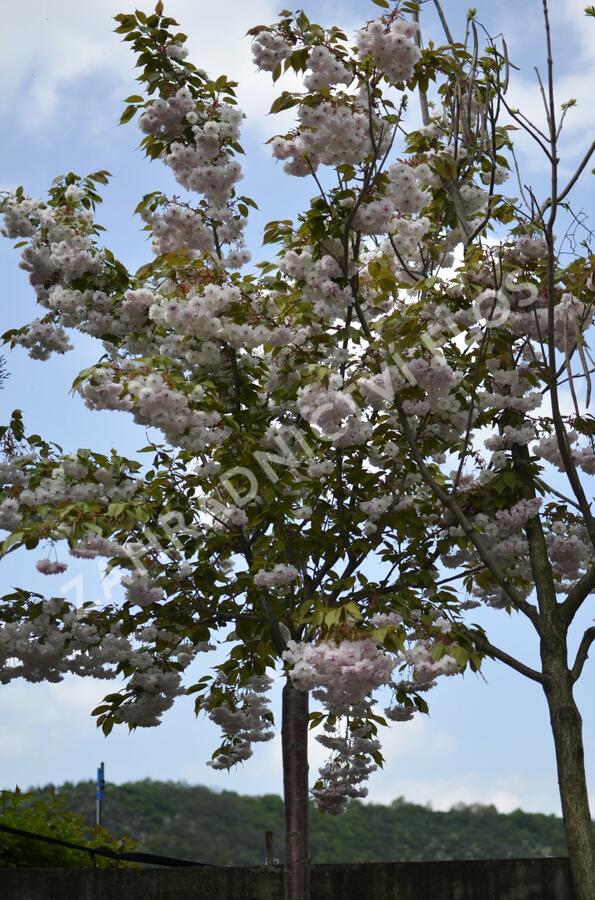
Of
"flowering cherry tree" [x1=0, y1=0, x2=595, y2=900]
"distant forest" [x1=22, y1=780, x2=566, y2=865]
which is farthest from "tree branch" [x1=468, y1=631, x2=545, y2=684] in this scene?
"distant forest" [x1=22, y1=780, x2=566, y2=865]

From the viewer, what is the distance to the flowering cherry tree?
21.7 feet

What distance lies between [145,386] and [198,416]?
398 millimetres

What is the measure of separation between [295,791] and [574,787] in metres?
2.14

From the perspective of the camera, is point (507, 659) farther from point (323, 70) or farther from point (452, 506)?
point (323, 70)

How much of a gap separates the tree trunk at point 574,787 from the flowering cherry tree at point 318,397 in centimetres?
2

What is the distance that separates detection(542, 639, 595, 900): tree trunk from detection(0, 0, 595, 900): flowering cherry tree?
2cm

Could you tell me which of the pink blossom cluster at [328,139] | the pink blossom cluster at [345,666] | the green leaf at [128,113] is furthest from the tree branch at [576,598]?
the green leaf at [128,113]

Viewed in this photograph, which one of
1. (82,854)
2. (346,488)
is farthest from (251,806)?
(346,488)

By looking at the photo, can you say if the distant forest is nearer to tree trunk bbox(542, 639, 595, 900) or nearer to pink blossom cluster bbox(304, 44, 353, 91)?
tree trunk bbox(542, 639, 595, 900)

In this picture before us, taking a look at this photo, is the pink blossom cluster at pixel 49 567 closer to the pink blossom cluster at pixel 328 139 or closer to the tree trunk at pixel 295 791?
the tree trunk at pixel 295 791

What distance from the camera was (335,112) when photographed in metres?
6.57

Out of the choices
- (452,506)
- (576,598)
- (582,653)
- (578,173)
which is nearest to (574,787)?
(582,653)

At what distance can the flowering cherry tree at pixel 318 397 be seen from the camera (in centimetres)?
661

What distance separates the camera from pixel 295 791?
303 inches
